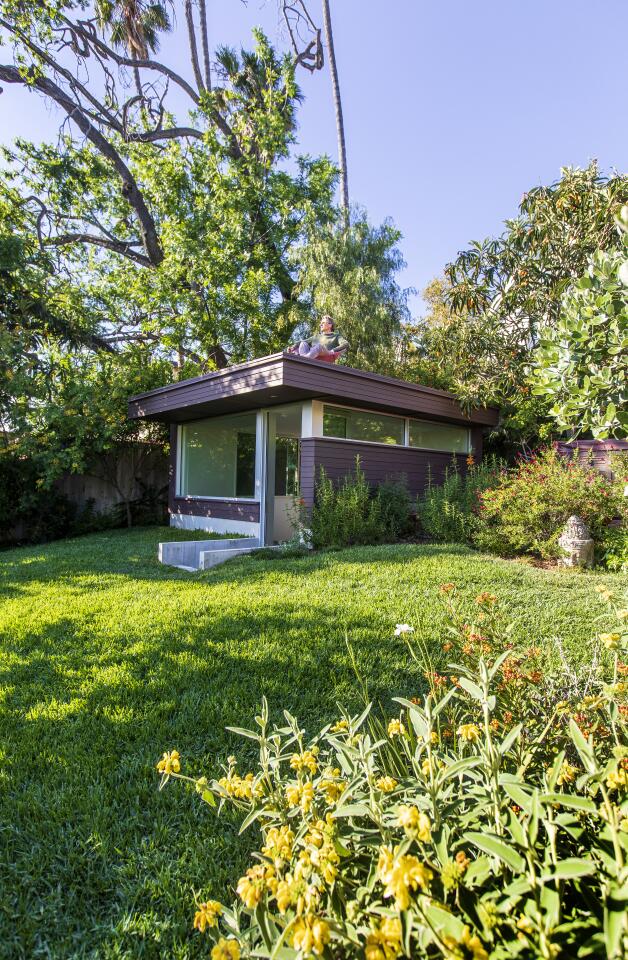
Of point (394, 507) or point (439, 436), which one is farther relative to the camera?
point (439, 436)

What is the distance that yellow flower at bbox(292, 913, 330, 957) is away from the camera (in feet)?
2.36

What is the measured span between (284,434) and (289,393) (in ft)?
10.1

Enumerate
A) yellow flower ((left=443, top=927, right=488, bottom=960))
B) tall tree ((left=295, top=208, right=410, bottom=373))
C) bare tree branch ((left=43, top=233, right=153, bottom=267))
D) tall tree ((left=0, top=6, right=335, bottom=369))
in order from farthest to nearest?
bare tree branch ((left=43, top=233, right=153, bottom=267)) < tall tree ((left=0, top=6, right=335, bottom=369)) < tall tree ((left=295, top=208, right=410, bottom=373)) < yellow flower ((left=443, top=927, right=488, bottom=960))

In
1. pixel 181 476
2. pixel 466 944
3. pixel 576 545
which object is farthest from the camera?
pixel 181 476

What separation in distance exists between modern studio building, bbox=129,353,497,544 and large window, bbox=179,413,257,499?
2 cm

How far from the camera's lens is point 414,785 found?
1.21 meters

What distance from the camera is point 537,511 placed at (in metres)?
6.23

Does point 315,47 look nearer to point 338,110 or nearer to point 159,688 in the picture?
point 338,110

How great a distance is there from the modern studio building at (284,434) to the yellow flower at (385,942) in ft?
20.6

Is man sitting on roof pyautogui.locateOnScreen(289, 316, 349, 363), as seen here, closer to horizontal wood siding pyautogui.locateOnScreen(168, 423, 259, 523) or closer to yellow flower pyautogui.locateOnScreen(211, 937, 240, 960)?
horizontal wood siding pyautogui.locateOnScreen(168, 423, 259, 523)

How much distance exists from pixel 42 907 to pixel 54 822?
1.15ft

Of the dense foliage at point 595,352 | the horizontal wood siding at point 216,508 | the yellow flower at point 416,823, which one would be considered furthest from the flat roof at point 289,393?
the yellow flower at point 416,823

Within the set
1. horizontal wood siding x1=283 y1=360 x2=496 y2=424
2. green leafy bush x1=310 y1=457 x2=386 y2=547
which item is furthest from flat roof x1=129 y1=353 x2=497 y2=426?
green leafy bush x1=310 y1=457 x2=386 y2=547

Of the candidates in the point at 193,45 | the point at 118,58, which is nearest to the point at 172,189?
the point at 118,58
